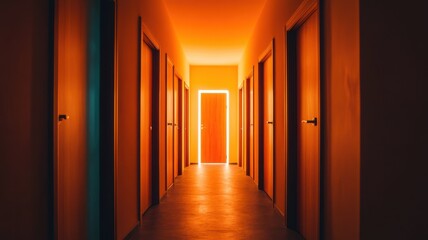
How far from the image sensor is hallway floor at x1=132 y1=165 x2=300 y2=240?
3.25 m

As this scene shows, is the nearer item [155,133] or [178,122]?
[155,133]

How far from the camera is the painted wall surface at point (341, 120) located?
183 cm

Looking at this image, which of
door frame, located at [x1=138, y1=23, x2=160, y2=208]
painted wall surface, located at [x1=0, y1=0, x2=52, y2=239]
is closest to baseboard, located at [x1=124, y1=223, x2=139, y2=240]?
door frame, located at [x1=138, y1=23, x2=160, y2=208]

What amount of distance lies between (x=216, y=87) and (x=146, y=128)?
19.1 feet

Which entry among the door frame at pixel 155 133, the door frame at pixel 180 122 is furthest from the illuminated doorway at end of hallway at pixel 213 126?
the door frame at pixel 155 133

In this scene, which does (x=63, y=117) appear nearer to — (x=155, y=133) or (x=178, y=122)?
(x=155, y=133)

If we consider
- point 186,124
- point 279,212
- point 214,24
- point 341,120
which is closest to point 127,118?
point 341,120

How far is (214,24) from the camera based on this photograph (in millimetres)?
5980

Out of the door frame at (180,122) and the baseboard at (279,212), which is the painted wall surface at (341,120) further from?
the door frame at (180,122)

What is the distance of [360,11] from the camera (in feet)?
5.84
